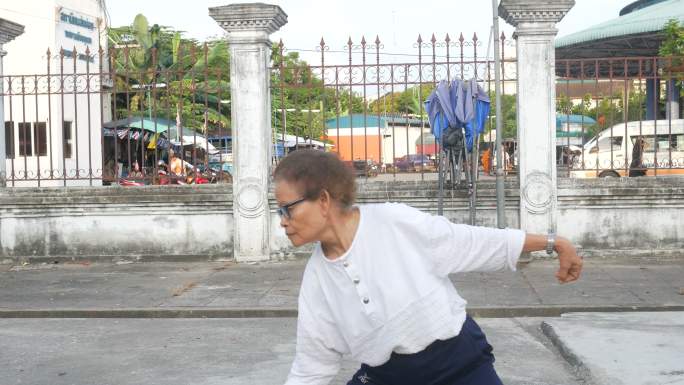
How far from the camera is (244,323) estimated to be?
916 centimetres

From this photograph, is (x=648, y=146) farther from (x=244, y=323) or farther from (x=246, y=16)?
(x=244, y=323)

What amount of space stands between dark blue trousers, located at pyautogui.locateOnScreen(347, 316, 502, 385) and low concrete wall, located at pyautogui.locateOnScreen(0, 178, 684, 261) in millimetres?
9684

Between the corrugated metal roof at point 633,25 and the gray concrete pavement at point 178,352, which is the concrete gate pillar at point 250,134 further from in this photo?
the corrugated metal roof at point 633,25

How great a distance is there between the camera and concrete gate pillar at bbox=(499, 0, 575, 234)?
488 inches

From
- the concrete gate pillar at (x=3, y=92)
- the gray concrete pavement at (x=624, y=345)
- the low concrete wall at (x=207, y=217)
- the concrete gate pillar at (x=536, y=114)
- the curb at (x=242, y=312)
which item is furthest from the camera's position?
the concrete gate pillar at (x=3, y=92)

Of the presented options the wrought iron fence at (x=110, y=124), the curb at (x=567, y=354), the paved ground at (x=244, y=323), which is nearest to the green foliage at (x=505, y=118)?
the paved ground at (x=244, y=323)

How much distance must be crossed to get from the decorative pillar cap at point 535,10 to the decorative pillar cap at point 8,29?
7.02m

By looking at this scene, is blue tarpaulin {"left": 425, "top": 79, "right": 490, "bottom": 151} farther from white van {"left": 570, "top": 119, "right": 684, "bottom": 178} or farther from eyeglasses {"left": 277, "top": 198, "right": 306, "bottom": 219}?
eyeglasses {"left": 277, "top": 198, "right": 306, "bottom": 219}

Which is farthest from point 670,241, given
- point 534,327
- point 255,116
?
point 255,116

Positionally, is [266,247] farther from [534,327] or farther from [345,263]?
[345,263]

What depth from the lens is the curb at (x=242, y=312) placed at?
30.2ft

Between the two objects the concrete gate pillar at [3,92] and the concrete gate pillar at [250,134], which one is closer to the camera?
the concrete gate pillar at [250,134]

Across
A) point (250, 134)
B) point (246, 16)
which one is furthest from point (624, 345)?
point (246, 16)

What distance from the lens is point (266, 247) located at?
12.9 metres
